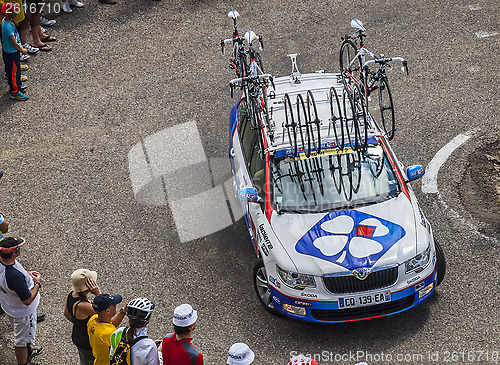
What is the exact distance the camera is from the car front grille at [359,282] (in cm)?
786

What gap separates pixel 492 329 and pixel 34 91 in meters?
9.19

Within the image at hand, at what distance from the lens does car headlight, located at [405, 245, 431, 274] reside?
314 inches

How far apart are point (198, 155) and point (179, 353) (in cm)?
574

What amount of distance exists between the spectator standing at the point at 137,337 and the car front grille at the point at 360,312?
244cm

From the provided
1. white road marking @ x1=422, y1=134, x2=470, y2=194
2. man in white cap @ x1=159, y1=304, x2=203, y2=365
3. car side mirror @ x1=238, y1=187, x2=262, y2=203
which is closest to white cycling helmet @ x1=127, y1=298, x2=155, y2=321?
man in white cap @ x1=159, y1=304, x2=203, y2=365

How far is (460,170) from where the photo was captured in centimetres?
1081

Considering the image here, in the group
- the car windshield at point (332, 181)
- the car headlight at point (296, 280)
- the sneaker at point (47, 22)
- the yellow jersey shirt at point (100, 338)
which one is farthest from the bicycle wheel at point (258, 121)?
the sneaker at point (47, 22)

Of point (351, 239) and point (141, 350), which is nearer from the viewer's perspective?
point (141, 350)

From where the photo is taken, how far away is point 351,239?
809cm

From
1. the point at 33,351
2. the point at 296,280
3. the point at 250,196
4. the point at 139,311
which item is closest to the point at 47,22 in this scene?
the point at 250,196

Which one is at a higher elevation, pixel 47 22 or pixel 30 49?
pixel 47 22

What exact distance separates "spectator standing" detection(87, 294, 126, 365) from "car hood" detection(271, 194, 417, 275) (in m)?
2.24

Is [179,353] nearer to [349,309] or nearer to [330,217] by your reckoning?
[349,309]

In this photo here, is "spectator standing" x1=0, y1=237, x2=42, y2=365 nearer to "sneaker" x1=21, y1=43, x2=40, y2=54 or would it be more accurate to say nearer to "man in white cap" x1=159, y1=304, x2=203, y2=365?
"man in white cap" x1=159, y1=304, x2=203, y2=365
